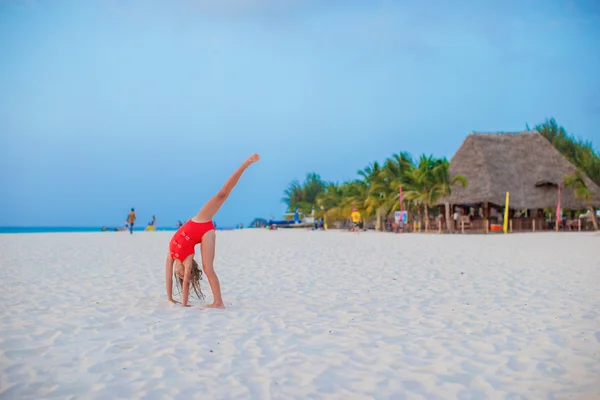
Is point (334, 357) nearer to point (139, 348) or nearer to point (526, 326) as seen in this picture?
point (139, 348)

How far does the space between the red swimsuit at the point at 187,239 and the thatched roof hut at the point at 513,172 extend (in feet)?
82.1

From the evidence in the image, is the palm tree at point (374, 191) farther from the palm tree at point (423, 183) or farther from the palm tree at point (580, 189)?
the palm tree at point (580, 189)

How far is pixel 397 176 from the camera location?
31.4 m

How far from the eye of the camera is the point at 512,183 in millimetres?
30031

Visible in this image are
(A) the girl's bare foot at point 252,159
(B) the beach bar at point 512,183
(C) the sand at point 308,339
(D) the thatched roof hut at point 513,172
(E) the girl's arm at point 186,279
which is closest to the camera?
(C) the sand at point 308,339

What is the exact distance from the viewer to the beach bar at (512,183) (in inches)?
1123

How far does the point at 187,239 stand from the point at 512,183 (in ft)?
92.5

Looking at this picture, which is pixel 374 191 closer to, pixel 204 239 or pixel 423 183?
pixel 423 183

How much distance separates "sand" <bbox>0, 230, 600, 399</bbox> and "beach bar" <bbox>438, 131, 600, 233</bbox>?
70.5ft

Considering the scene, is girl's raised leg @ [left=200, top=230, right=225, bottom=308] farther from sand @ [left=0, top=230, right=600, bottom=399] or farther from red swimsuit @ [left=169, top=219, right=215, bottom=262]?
sand @ [left=0, top=230, right=600, bottom=399]

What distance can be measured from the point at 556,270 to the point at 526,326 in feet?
15.1

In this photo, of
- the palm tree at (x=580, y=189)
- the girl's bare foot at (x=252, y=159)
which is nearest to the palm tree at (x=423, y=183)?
the palm tree at (x=580, y=189)

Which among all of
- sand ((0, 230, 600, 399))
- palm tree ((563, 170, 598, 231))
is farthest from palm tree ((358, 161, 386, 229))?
sand ((0, 230, 600, 399))

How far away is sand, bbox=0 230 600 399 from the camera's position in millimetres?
3016
